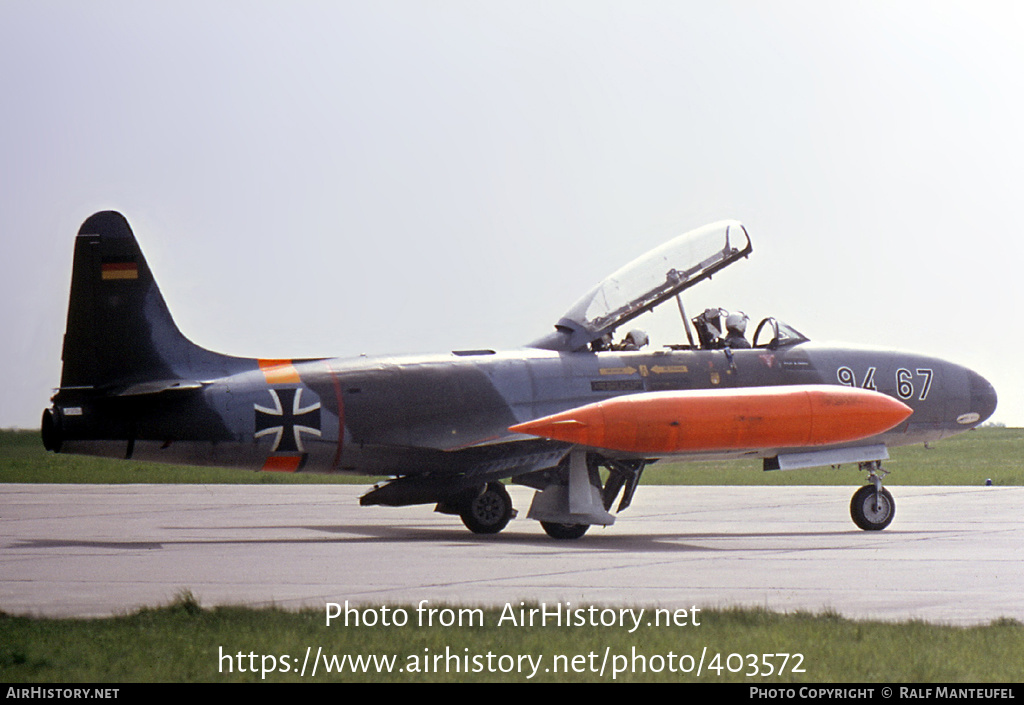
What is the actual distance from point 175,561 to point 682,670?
9127 millimetres

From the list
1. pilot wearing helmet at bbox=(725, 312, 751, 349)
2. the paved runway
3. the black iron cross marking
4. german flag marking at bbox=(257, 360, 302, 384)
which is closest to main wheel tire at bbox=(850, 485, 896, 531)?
the paved runway

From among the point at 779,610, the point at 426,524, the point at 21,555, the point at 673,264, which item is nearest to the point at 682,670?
the point at 779,610

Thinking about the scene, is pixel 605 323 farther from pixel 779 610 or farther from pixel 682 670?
pixel 682 670

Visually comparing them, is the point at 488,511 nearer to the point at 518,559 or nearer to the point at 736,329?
the point at 518,559

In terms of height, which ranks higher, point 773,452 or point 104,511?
point 773,452

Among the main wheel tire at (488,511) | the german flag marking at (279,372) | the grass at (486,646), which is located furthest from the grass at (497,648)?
the main wheel tire at (488,511)

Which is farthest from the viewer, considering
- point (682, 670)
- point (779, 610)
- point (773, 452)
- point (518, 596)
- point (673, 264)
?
point (673, 264)

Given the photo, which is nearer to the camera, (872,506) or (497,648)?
(497,648)

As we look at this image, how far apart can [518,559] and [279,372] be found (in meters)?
5.62

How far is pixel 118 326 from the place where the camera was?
63.8 ft

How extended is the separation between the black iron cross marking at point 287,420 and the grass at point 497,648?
8.72 m

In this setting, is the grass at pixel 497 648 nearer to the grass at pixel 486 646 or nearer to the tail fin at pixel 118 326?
the grass at pixel 486 646

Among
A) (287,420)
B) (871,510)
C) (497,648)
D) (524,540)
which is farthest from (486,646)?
(871,510)

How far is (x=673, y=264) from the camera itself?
22.6 meters
